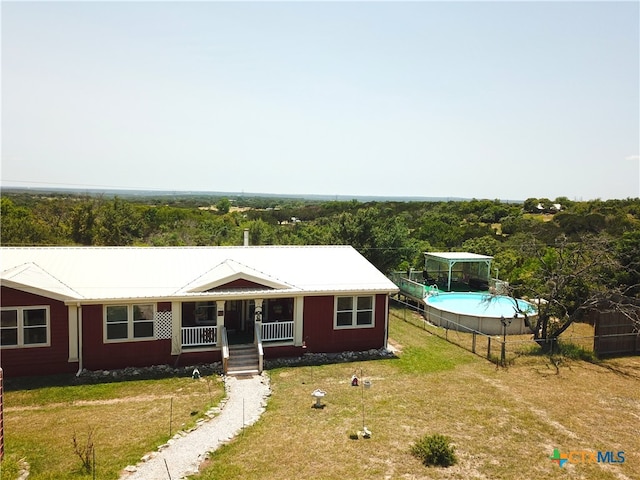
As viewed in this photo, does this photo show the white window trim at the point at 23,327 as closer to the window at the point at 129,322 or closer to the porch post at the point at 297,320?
the window at the point at 129,322

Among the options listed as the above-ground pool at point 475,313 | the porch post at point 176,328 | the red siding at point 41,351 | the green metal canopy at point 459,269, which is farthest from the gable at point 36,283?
the green metal canopy at point 459,269

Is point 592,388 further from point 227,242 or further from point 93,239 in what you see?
point 93,239

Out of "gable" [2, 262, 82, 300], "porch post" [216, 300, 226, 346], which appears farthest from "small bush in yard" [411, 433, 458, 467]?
"gable" [2, 262, 82, 300]

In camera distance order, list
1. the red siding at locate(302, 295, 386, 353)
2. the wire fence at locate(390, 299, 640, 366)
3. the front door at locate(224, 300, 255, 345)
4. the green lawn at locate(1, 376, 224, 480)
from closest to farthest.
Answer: the green lawn at locate(1, 376, 224, 480)
the red siding at locate(302, 295, 386, 353)
the wire fence at locate(390, 299, 640, 366)
the front door at locate(224, 300, 255, 345)

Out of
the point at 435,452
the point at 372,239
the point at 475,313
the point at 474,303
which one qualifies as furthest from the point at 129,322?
the point at 474,303

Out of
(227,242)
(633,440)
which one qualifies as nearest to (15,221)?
(227,242)

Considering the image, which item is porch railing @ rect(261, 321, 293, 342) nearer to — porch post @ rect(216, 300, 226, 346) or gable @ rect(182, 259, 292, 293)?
gable @ rect(182, 259, 292, 293)
